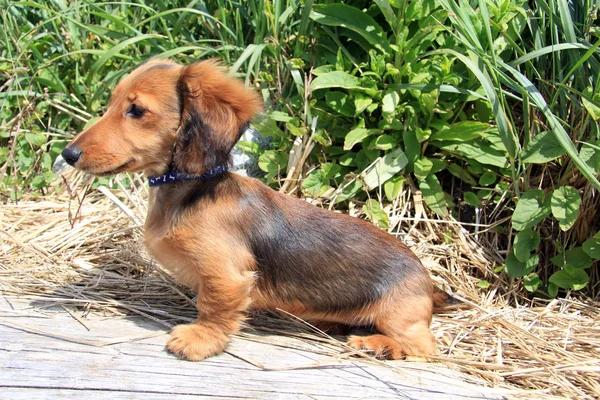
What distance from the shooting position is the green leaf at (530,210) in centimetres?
315

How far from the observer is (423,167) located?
11.4 ft

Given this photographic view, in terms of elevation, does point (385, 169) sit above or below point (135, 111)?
below

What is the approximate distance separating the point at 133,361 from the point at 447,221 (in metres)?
2.06

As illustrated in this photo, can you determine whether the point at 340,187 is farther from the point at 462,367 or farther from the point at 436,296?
the point at 462,367

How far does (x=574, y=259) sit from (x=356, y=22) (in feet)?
6.27

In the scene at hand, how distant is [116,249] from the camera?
11.5 ft

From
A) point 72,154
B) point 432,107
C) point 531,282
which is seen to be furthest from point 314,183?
point 72,154

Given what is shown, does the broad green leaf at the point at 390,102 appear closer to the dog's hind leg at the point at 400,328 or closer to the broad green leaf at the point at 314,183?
the broad green leaf at the point at 314,183

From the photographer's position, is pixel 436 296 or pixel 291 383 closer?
pixel 291 383

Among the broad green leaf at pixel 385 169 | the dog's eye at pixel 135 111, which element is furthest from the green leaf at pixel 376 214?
the dog's eye at pixel 135 111

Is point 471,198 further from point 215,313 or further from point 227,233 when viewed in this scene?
point 215,313

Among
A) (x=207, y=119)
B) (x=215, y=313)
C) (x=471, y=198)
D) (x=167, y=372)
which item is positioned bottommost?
(x=167, y=372)

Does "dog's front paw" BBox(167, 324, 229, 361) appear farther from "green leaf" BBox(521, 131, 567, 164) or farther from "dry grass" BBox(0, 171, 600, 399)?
"green leaf" BBox(521, 131, 567, 164)

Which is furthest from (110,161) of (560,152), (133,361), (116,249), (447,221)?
(560,152)
